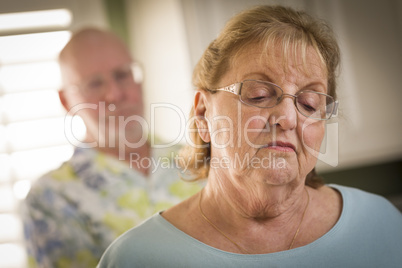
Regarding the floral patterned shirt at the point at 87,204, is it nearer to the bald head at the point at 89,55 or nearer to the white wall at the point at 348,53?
the bald head at the point at 89,55

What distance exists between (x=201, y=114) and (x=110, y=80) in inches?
26.1

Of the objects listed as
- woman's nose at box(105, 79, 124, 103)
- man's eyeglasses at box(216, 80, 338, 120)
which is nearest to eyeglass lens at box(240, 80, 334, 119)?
man's eyeglasses at box(216, 80, 338, 120)

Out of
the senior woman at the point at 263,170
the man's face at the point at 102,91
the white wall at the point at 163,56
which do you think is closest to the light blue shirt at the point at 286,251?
the senior woman at the point at 263,170

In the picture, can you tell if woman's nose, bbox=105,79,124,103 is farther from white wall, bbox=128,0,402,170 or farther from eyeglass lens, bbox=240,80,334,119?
eyeglass lens, bbox=240,80,334,119

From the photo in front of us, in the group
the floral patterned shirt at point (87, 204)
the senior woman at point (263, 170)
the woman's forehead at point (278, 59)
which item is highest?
the woman's forehead at point (278, 59)

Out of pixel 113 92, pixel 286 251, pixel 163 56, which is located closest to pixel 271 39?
pixel 286 251

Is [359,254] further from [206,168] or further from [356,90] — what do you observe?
[356,90]

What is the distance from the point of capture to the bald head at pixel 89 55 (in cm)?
141

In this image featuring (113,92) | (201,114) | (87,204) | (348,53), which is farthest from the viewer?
(348,53)

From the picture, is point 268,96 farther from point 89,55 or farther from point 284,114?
point 89,55

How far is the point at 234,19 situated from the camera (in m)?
0.80

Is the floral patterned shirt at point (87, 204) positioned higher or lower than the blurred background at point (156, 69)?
lower

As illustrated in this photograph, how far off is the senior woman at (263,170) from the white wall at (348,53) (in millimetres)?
991

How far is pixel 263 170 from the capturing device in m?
0.73
